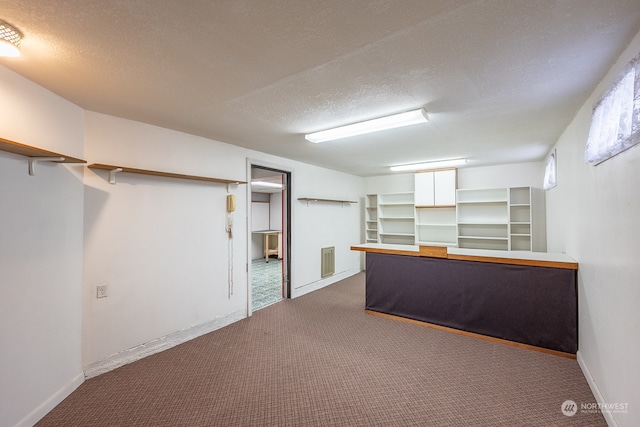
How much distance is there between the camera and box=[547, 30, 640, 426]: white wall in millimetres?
1443

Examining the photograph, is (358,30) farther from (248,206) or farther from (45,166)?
(248,206)

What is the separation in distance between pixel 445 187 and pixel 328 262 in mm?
2771

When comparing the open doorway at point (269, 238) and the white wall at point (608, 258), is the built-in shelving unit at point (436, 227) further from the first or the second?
the open doorway at point (269, 238)

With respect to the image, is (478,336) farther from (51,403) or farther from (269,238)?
(269,238)

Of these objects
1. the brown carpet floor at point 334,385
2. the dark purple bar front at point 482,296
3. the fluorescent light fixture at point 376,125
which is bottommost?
the brown carpet floor at point 334,385

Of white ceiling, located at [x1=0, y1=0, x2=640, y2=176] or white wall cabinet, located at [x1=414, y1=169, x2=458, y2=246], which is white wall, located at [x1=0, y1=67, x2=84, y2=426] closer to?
white ceiling, located at [x1=0, y1=0, x2=640, y2=176]

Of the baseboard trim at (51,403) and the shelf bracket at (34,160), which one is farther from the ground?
the shelf bracket at (34,160)

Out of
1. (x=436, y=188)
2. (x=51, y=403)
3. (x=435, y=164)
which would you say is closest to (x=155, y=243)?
(x=51, y=403)

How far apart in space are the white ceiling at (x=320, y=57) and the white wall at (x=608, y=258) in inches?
14.6

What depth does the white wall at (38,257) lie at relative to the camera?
1.70 m

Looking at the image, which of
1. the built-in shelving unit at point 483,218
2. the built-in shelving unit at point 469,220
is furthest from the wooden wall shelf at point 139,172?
the built-in shelving unit at point 483,218

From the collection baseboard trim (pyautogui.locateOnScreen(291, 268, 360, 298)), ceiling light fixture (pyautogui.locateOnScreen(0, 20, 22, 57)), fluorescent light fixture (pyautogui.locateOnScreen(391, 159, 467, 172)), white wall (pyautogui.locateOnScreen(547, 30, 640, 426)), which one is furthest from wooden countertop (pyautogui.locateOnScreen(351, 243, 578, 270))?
ceiling light fixture (pyautogui.locateOnScreen(0, 20, 22, 57))

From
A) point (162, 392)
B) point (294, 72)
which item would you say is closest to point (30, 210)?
point (162, 392)

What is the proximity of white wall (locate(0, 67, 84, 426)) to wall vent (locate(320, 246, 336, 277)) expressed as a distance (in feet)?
12.0
